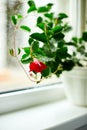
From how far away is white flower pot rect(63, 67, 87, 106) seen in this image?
3.52 feet

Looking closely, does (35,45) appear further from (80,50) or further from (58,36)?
(80,50)

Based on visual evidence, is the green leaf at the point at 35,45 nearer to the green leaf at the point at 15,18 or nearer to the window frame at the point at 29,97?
the green leaf at the point at 15,18

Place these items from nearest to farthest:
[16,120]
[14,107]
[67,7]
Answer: [16,120], [14,107], [67,7]

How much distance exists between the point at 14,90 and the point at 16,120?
193 mm

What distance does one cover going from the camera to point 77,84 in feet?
3.54

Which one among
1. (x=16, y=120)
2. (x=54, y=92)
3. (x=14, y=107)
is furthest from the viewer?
(x=54, y=92)

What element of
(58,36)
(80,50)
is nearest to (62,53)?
(58,36)

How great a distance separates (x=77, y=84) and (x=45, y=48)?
23 cm

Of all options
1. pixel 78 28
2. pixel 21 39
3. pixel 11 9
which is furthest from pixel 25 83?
pixel 78 28

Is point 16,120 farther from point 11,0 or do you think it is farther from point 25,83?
point 11,0

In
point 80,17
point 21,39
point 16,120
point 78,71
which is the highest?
point 80,17

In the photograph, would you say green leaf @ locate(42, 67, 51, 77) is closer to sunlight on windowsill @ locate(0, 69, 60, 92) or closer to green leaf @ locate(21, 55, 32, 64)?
green leaf @ locate(21, 55, 32, 64)

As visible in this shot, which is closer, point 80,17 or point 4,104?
point 4,104

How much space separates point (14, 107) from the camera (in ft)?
3.42
